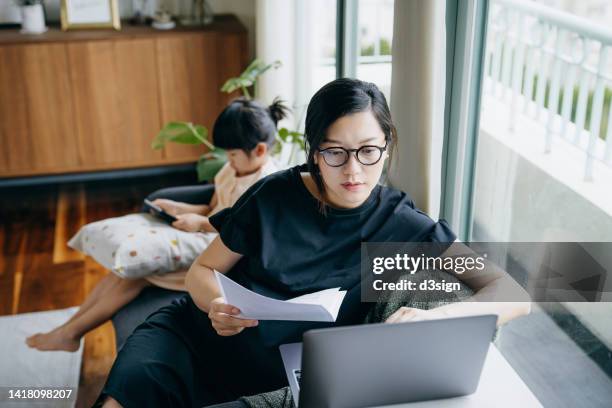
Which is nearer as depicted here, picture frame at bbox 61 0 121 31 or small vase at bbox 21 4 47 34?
small vase at bbox 21 4 47 34

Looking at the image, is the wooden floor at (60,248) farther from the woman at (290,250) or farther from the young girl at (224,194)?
the woman at (290,250)

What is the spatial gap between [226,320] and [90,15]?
285cm

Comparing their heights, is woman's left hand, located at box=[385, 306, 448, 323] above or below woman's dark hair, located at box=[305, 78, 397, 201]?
below

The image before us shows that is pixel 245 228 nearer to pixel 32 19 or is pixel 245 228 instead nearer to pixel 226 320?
pixel 226 320

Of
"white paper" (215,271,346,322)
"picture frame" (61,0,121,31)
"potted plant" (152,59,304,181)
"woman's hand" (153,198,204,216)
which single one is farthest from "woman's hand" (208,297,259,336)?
"picture frame" (61,0,121,31)

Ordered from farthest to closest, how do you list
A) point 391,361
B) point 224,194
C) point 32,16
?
point 32,16 < point 224,194 < point 391,361

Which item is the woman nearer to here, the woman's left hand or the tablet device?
the woman's left hand

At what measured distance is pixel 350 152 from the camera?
60.1 inches

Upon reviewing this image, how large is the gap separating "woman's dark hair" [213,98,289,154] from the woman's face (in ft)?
2.66

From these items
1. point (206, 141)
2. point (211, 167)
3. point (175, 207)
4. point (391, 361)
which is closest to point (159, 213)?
point (175, 207)

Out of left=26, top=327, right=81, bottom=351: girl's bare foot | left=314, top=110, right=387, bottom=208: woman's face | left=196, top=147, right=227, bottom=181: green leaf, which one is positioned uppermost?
left=314, top=110, right=387, bottom=208: woman's face

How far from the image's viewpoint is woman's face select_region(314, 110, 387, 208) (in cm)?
152

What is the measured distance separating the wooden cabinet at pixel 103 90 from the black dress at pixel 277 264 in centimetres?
233

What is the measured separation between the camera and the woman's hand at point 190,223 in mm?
2406
